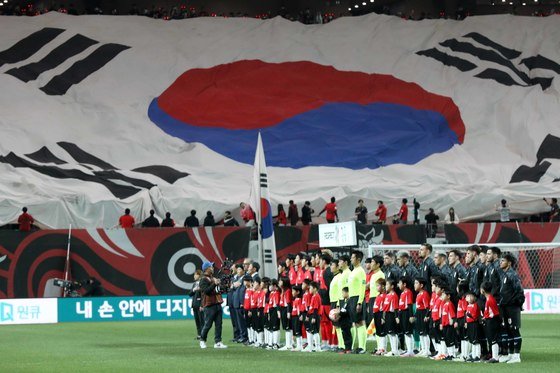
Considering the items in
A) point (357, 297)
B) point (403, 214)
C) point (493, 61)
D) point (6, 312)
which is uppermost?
point (493, 61)

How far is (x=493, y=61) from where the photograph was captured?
55625 mm

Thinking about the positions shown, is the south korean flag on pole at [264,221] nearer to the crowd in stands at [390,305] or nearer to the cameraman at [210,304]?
the crowd in stands at [390,305]

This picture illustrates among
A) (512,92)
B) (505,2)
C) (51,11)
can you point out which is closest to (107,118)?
(51,11)

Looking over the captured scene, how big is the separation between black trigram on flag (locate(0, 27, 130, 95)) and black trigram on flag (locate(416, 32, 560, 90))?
49.9 ft

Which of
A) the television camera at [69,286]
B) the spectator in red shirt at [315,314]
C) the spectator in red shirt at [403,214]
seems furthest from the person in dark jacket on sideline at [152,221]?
the spectator in red shirt at [315,314]

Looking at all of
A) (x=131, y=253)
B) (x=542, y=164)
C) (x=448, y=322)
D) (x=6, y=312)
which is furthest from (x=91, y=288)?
(x=448, y=322)

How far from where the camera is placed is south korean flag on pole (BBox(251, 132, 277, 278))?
30578mm

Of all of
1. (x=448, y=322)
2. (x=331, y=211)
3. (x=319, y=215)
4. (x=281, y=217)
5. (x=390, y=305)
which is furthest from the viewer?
(x=319, y=215)

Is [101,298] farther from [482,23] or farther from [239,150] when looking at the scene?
[482,23]

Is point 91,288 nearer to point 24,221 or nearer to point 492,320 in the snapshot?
point 24,221

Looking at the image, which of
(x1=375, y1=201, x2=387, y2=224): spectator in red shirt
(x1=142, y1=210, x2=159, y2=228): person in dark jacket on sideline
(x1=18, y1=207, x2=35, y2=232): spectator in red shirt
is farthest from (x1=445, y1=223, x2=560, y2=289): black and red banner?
(x1=18, y1=207, x2=35, y2=232): spectator in red shirt

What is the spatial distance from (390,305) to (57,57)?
33776mm

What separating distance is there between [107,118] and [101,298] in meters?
14.0

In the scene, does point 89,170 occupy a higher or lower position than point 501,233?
higher
